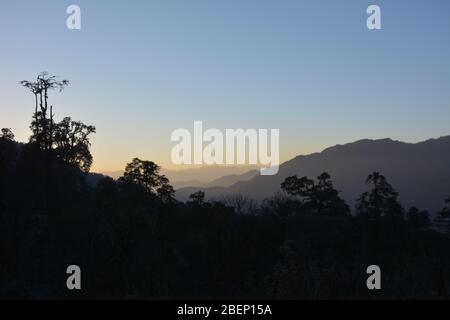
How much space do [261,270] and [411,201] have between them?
490 ft

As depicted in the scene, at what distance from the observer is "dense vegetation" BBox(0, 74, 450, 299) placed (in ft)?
66.0

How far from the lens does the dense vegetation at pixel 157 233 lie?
20.1 m

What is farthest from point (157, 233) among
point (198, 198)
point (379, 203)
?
point (379, 203)

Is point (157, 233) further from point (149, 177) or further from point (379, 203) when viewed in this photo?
point (379, 203)

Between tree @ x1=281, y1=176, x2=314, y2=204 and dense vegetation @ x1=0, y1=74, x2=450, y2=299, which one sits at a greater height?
tree @ x1=281, y1=176, x2=314, y2=204

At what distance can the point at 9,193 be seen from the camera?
3000cm

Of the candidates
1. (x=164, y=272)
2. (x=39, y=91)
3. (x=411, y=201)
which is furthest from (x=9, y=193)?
(x=411, y=201)

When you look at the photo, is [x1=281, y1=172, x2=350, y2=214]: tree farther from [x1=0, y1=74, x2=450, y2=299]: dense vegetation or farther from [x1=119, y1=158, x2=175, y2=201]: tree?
[x1=119, y1=158, x2=175, y2=201]: tree

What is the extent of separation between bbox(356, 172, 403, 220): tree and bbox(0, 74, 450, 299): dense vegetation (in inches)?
4.5

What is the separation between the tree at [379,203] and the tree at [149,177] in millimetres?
17122

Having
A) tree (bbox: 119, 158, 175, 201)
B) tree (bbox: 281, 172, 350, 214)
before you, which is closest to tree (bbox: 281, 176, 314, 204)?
tree (bbox: 281, 172, 350, 214)

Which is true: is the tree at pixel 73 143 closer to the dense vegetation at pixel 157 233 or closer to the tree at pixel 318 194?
the dense vegetation at pixel 157 233

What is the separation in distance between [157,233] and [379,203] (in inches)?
902
